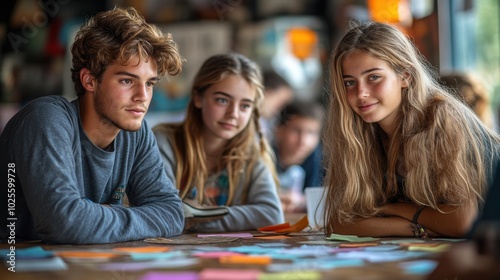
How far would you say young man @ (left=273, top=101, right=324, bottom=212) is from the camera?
155 inches

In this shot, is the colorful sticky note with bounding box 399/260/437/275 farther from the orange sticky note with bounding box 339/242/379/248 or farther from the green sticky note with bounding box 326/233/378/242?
the green sticky note with bounding box 326/233/378/242

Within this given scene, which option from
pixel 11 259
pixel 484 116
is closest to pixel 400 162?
pixel 11 259

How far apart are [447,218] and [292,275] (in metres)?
0.72

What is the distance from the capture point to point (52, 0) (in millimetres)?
6164

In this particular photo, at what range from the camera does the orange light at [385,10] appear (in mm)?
4797

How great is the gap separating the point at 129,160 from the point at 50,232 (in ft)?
1.47

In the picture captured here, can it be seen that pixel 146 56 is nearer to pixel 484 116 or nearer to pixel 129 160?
pixel 129 160

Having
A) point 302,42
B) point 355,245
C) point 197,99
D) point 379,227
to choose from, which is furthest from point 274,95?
point 355,245

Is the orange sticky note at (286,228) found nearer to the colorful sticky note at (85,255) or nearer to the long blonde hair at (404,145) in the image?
the long blonde hair at (404,145)

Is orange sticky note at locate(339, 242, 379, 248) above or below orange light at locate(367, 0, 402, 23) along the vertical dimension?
below

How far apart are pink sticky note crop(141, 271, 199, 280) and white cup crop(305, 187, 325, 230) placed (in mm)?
988

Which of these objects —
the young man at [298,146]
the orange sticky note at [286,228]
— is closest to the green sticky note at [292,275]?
the orange sticky note at [286,228]

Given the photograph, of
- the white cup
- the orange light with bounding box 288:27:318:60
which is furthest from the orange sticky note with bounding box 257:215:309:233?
the orange light with bounding box 288:27:318:60

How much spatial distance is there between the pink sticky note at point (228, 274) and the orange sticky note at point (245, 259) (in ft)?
0.32
